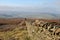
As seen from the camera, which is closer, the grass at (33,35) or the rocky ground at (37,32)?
the rocky ground at (37,32)

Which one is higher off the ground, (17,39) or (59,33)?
(59,33)

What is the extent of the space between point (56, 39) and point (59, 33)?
0.74m

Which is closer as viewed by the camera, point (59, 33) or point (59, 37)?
point (59, 37)

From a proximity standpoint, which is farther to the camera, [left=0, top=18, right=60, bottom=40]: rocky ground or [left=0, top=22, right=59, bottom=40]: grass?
[left=0, top=22, right=59, bottom=40]: grass

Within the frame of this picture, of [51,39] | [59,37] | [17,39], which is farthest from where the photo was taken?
[17,39]

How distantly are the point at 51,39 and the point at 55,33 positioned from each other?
1.17 ft

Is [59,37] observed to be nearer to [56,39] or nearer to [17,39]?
[56,39]

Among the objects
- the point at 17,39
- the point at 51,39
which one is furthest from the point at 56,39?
the point at 17,39

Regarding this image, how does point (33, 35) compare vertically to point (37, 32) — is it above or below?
below

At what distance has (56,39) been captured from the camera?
7.00 metres

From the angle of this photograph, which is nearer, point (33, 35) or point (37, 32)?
point (37, 32)

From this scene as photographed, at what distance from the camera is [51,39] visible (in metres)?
7.62

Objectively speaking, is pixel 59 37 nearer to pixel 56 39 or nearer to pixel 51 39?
pixel 56 39

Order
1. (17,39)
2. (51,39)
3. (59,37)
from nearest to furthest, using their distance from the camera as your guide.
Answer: (59,37), (51,39), (17,39)
